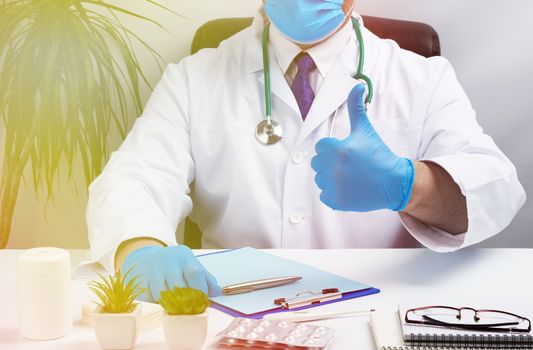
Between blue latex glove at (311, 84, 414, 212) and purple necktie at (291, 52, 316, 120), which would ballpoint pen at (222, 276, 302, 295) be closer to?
blue latex glove at (311, 84, 414, 212)

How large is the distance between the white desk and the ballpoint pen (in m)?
0.07

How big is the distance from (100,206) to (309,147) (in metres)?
0.50

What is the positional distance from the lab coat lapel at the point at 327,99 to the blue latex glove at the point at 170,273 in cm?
58

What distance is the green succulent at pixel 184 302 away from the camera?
91 centimetres

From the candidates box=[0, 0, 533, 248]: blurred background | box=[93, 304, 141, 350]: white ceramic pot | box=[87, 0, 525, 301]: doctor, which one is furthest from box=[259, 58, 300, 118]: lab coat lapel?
box=[93, 304, 141, 350]: white ceramic pot

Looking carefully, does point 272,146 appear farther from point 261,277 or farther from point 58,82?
point 58,82

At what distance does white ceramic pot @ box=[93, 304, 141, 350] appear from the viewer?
3.02 ft

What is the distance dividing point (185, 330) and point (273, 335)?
0.37 ft

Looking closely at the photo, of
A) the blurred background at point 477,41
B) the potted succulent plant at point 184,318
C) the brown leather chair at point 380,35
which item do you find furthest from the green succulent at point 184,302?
the blurred background at point 477,41

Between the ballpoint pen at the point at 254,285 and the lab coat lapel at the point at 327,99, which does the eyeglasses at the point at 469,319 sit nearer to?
the ballpoint pen at the point at 254,285

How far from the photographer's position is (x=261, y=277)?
1247mm

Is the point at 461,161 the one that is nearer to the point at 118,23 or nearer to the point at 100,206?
the point at 100,206

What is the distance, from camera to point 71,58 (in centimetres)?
211

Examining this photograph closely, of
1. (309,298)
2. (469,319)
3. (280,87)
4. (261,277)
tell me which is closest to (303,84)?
(280,87)
